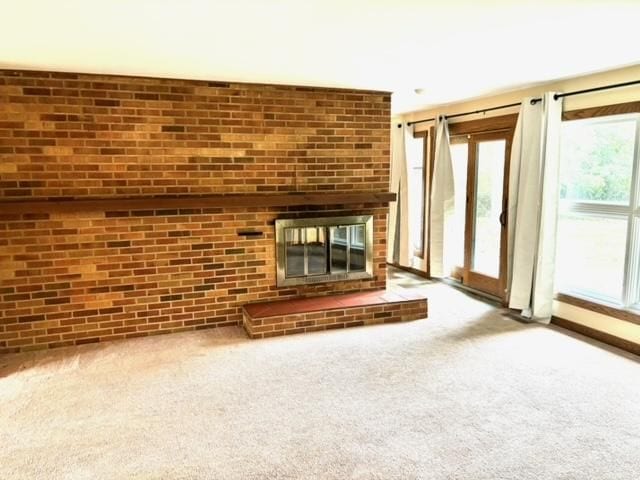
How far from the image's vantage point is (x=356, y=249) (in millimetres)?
4332

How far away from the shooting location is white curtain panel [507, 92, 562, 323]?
3.83 meters

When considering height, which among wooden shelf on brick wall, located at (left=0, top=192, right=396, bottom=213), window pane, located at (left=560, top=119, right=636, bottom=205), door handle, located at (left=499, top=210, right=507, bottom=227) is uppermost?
window pane, located at (left=560, top=119, right=636, bottom=205)

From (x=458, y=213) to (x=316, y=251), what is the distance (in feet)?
6.84

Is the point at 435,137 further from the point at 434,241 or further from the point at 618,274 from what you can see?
the point at 618,274

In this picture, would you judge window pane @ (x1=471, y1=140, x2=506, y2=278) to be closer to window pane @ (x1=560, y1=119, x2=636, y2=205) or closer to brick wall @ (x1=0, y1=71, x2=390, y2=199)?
window pane @ (x1=560, y1=119, x2=636, y2=205)

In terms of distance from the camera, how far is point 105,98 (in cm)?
346

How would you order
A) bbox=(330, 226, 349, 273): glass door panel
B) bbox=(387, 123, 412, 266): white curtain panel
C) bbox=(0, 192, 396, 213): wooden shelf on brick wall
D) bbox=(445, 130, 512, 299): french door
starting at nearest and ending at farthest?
bbox=(0, 192, 396, 213): wooden shelf on brick wall, bbox=(330, 226, 349, 273): glass door panel, bbox=(445, 130, 512, 299): french door, bbox=(387, 123, 412, 266): white curtain panel

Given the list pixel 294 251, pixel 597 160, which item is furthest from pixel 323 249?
pixel 597 160

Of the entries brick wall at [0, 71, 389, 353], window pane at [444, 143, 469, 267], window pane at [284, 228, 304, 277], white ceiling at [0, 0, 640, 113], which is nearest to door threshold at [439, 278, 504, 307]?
window pane at [444, 143, 469, 267]

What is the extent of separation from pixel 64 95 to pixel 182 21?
1683mm

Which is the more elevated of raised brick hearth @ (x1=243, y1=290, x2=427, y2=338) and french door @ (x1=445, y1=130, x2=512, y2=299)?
french door @ (x1=445, y1=130, x2=512, y2=299)

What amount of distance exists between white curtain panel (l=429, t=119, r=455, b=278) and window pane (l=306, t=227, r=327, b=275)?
73.5 inches

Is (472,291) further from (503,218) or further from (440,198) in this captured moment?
(440,198)

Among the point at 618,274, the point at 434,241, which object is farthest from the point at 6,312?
the point at 618,274
